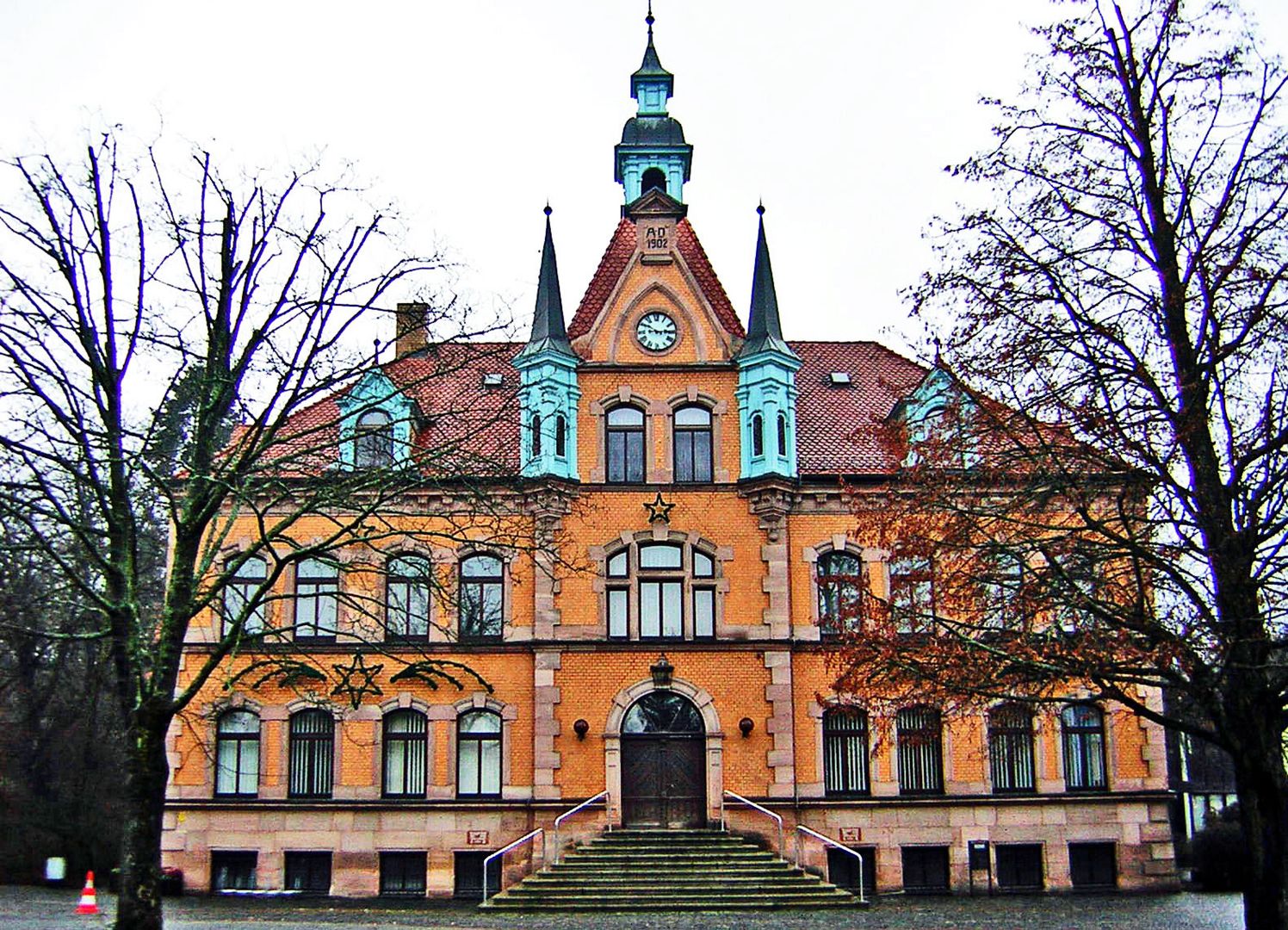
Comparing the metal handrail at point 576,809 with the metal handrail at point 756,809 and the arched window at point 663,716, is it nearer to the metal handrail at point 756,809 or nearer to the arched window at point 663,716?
the arched window at point 663,716

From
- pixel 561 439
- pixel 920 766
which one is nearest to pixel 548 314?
pixel 561 439

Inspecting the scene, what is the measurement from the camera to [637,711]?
99.8 ft

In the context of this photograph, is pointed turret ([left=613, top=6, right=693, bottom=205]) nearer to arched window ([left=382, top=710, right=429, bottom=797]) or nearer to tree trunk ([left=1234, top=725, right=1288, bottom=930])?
arched window ([left=382, top=710, right=429, bottom=797])

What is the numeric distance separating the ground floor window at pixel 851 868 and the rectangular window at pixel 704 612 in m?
5.09

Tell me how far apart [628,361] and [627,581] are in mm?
Result: 4785

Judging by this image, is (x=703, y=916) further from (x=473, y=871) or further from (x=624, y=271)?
(x=624, y=271)

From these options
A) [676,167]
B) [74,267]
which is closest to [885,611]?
[74,267]

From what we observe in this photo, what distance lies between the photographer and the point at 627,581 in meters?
30.8

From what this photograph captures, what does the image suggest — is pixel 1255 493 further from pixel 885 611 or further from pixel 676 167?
pixel 676 167

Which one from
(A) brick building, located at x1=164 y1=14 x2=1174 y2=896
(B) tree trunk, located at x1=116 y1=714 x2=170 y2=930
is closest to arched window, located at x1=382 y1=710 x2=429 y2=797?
(A) brick building, located at x1=164 y1=14 x2=1174 y2=896

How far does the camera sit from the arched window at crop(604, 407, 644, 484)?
31345 millimetres

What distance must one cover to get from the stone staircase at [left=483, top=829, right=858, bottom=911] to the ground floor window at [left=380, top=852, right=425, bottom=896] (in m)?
3.32

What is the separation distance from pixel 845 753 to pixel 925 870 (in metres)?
2.87

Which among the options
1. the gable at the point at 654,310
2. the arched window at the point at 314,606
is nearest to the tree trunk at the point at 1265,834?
the gable at the point at 654,310
